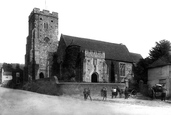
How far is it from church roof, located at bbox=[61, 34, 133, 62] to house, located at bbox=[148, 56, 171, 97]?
32.0 feet

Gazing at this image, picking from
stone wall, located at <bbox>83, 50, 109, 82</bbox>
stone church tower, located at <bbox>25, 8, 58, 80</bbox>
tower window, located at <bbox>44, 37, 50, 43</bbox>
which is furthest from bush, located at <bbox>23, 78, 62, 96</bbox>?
tower window, located at <bbox>44, 37, 50, 43</bbox>

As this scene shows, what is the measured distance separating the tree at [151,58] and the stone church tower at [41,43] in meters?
19.3

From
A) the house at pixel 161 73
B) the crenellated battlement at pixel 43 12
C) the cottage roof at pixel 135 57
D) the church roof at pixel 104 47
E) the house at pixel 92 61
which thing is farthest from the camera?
the cottage roof at pixel 135 57

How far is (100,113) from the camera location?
15.3m

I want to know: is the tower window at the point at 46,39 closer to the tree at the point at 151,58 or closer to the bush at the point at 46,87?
the bush at the point at 46,87

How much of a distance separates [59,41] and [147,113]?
33.2 m

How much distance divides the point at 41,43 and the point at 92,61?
14126 mm

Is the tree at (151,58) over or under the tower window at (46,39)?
under

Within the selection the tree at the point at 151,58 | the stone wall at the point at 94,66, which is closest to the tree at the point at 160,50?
the tree at the point at 151,58

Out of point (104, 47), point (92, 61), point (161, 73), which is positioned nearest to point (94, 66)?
point (92, 61)

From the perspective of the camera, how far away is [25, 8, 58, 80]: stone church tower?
4634cm

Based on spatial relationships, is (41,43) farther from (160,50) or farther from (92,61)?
(160,50)

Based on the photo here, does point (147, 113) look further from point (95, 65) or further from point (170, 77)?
point (95, 65)

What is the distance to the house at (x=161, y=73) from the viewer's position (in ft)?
114
